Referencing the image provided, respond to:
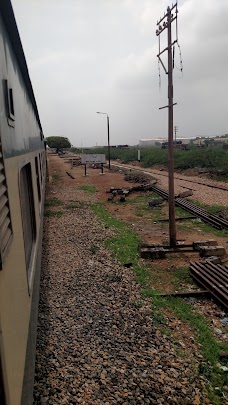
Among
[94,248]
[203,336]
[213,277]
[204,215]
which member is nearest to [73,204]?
[204,215]

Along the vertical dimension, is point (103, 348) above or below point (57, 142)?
below

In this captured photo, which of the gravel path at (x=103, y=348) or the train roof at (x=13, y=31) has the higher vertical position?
the train roof at (x=13, y=31)

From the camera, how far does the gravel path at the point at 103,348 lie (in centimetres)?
365

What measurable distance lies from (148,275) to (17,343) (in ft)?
18.0

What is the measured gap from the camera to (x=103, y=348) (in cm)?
441

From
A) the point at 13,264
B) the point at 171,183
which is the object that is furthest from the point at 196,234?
the point at 13,264

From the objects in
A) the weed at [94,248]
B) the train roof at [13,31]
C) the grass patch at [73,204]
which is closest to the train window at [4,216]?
the train roof at [13,31]

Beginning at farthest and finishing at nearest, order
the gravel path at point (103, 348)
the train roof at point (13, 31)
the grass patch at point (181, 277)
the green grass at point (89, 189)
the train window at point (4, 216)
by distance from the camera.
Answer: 1. the green grass at point (89, 189)
2. the grass patch at point (181, 277)
3. the gravel path at point (103, 348)
4. the train roof at point (13, 31)
5. the train window at point (4, 216)

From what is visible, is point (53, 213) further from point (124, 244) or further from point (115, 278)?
point (115, 278)

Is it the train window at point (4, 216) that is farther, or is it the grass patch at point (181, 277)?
the grass patch at point (181, 277)

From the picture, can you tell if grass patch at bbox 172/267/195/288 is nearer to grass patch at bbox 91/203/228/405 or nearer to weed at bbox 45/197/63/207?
Answer: grass patch at bbox 91/203/228/405

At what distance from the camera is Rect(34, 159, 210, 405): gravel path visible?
3648 mm

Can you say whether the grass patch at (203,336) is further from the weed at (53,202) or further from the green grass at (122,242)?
the weed at (53,202)

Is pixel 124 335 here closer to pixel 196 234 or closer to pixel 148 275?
pixel 148 275
